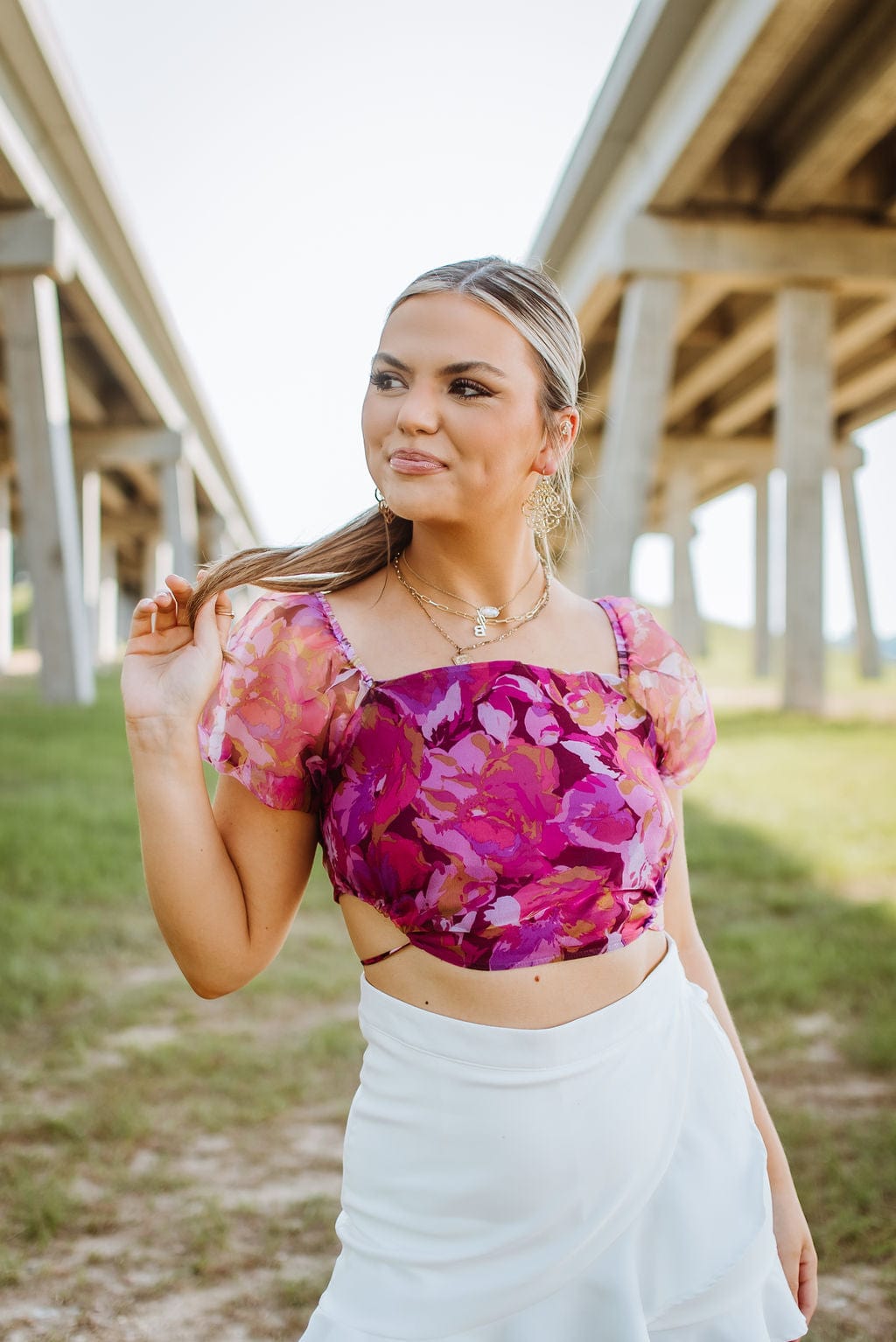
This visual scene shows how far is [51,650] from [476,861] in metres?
13.3

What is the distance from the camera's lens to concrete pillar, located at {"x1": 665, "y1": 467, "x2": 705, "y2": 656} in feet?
80.4

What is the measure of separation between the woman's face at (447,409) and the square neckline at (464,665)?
200mm

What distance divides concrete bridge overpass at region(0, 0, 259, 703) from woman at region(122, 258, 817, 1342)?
415 inches

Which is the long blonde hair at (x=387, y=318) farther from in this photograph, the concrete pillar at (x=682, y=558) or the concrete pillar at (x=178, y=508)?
the concrete pillar at (x=682, y=558)

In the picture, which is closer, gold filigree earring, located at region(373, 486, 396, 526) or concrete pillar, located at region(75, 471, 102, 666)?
gold filigree earring, located at region(373, 486, 396, 526)

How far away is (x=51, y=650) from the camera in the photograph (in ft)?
45.7

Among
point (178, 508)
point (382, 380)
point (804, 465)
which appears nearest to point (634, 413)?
point (804, 465)

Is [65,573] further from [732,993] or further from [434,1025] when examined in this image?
[434,1025]

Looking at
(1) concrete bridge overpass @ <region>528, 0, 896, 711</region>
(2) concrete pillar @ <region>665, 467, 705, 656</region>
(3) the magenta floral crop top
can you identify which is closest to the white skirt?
(3) the magenta floral crop top

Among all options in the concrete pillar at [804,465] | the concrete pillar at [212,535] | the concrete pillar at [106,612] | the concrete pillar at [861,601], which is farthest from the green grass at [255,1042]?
the concrete pillar at [212,535]

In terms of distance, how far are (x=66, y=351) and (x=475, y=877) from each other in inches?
745

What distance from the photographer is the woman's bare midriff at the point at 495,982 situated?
153 centimetres

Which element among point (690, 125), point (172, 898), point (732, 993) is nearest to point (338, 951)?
point (732, 993)

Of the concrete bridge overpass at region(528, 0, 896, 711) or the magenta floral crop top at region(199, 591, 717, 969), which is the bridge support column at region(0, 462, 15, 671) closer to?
the concrete bridge overpass at region(528, 0, 896, 711)
